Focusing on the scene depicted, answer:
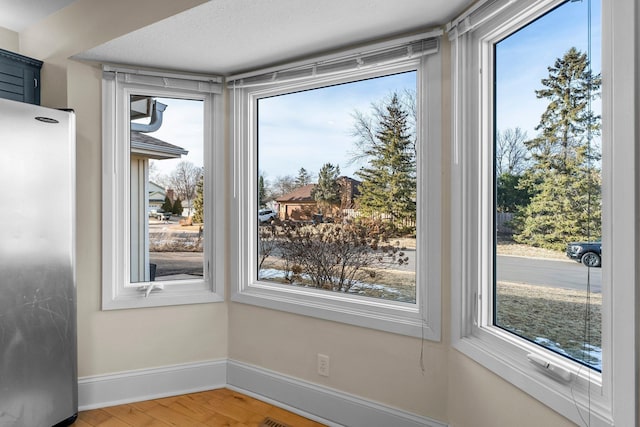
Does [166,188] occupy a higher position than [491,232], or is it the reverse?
[166,188]

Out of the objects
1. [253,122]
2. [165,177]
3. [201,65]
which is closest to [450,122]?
[253,122]

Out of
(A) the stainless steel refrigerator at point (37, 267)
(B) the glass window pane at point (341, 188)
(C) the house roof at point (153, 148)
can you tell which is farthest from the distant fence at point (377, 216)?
(A) the stainless steel refrigerator at point (37, 267)

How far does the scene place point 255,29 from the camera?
1953 mm

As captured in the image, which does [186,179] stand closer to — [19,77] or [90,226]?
[90,226]

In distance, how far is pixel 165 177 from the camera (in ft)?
8.71

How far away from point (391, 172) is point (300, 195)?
62cm

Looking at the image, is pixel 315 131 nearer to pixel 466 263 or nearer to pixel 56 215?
pixel 466 263

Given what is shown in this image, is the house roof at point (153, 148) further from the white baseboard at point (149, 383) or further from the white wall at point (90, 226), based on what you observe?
the white baseboard at point (149, 383)

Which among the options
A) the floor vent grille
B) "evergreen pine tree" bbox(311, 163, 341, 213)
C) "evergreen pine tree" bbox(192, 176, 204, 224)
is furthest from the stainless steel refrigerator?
"evergreen pine tree" bbox(311, 163, 341, 213)

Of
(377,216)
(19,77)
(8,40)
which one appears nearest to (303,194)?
(377,216)

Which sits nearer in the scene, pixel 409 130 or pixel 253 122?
pixel 409 130

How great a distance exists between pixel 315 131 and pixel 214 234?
0.97 m

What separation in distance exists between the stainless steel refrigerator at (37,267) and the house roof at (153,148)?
0.43 m

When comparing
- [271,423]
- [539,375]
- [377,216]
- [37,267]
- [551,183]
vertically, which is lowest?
[271,423]
